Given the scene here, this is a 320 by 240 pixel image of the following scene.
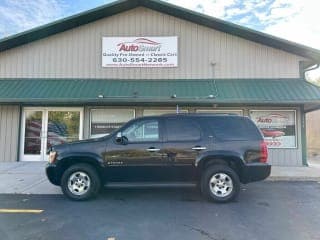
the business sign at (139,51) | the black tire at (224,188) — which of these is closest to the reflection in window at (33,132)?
the business sign at (139,51)

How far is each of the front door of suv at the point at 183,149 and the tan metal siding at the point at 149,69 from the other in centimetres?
650

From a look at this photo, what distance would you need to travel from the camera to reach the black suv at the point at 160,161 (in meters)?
7.34

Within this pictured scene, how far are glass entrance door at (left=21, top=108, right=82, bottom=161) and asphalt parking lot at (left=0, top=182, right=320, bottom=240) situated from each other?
5.65 m

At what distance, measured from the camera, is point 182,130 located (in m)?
7.56

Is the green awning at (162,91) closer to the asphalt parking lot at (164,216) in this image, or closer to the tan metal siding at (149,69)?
the tan metal siding at (149,69)

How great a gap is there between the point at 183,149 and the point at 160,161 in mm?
613

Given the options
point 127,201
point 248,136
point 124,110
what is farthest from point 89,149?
point 124,110

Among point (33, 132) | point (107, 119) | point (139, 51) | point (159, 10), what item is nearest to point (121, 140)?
point (107, 119)

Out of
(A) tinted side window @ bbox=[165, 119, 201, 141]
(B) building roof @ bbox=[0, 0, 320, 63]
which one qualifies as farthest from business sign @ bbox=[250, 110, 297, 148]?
(A) tinted side window @ bbox=[165, 119, 201, 141]

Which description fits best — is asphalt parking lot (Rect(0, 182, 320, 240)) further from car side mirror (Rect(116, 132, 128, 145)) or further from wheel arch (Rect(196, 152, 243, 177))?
car side mirror (Rect(116, 132, 128, 145))

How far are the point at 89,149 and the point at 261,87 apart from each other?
321 inches

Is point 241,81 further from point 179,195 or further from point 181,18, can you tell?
point 179,195

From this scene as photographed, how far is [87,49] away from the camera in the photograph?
14.0m

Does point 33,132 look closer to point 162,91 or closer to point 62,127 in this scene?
point 62,127
